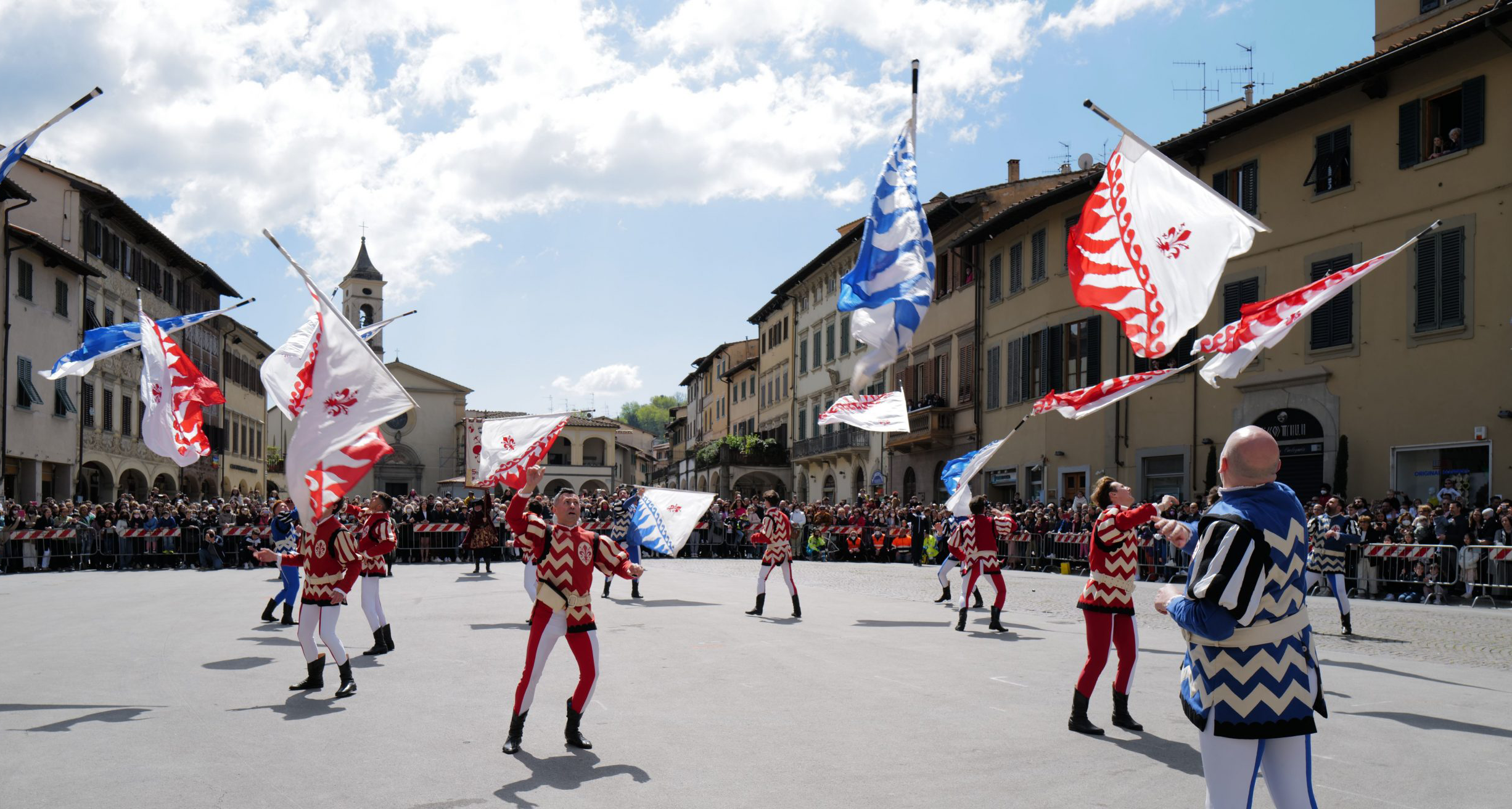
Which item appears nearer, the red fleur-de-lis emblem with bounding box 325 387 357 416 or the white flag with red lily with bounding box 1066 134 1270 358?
the white flag with red lily with bounding box 1066 134 1270 358

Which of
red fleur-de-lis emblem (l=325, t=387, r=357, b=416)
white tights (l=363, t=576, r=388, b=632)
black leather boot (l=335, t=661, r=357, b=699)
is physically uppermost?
red fleur-de-lis emblem (l=325, t=387, r=357, b=416)

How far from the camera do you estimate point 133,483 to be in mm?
47594

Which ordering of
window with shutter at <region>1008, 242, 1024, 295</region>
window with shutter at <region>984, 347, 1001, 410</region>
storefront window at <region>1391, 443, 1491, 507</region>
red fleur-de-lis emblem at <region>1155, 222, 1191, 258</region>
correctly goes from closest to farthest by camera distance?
1. red fleur-de-lis emblem at <region>1155, 222, 1191, 258</region>
2. storefront window at <region>1391, 443, 1491, 507</region>
3. window with shutter at <region>1008, 242, 1024, 295</region>
4. window with shutter at <region>984, 347, 1001, 410</region>

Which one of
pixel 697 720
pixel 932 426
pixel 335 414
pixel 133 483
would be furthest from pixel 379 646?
pixel 133 483

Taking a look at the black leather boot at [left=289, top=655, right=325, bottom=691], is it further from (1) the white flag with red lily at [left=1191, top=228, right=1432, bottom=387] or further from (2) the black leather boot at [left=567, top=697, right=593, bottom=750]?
(1) the white flag with red lily at [left=1191, top=228, right=1432, bottom=387]

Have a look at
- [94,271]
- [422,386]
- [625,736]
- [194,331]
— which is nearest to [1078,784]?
[625,736]

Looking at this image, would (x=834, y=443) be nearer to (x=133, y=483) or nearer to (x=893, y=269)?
(x=133, y=483)

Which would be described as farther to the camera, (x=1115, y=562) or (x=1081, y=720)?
(x=1115, y=562)

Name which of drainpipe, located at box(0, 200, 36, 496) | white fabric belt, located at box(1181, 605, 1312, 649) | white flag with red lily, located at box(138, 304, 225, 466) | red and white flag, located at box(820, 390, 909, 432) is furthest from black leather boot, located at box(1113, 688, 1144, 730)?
drainpipe, located at box(0, 200, 36, 496)

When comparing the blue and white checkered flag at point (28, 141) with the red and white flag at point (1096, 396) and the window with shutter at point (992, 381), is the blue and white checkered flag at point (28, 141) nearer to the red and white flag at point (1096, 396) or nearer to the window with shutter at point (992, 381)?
the red and white flag at point (1096, 396)

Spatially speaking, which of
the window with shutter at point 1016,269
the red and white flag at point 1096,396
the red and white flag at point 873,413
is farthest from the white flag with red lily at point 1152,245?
the window with shutter at point 1016,269

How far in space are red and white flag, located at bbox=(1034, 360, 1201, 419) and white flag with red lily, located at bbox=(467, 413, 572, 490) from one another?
6.82 metres

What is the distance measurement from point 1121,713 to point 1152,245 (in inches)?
157

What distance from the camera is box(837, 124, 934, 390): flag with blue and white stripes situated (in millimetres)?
9492
